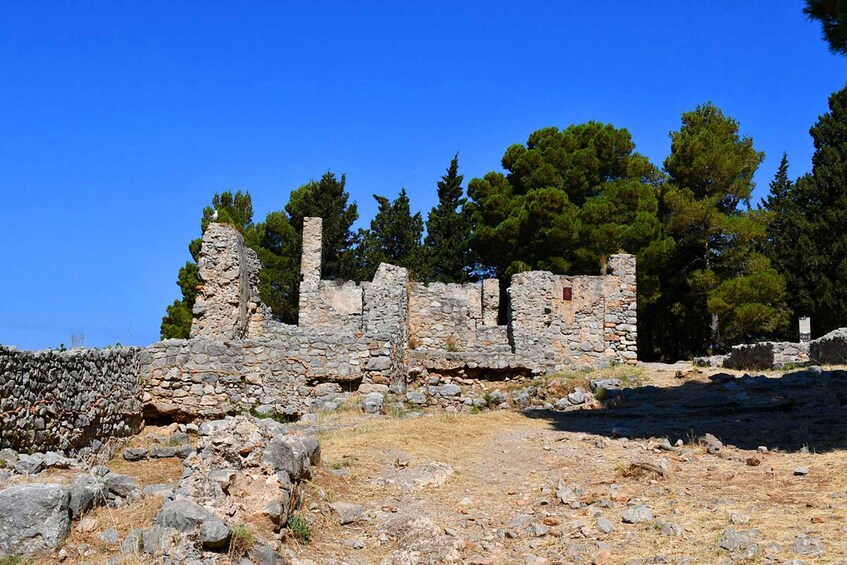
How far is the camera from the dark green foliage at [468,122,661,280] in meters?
32.5

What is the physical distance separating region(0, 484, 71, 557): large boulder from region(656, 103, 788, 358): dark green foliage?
2821 cm

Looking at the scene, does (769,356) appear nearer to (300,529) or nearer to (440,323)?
(440,323)

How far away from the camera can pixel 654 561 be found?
614cm

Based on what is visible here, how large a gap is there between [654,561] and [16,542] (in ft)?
15.5

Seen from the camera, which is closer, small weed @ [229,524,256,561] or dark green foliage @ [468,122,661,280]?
small weed @ [229,524,256,561]

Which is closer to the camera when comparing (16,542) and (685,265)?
(16,542)

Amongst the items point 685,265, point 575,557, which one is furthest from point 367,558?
point 685,265

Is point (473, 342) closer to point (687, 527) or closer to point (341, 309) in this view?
point (341, 309)

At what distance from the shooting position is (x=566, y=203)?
33156mm

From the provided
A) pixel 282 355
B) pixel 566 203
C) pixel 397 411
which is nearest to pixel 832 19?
pixel 397 411

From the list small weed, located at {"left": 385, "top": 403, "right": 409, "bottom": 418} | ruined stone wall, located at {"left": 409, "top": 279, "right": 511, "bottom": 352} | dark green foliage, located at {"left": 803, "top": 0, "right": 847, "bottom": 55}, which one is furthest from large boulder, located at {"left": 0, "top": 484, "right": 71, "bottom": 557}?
ruined stone wall, located at {"left": 409, "top": 279, "right": 511, "bottom": 352}

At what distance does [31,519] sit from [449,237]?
119ft

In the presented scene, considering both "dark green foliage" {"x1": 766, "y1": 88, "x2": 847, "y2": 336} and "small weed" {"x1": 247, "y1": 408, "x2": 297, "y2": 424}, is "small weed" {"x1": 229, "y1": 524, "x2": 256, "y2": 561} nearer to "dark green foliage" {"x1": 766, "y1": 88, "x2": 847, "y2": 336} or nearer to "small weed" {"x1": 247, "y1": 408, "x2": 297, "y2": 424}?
"small weed" {"x1": 247, "y1": 408, "x2": 297, "y2": 424}

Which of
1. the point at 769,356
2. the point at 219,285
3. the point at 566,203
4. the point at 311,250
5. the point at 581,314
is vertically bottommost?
the point at 769,356
